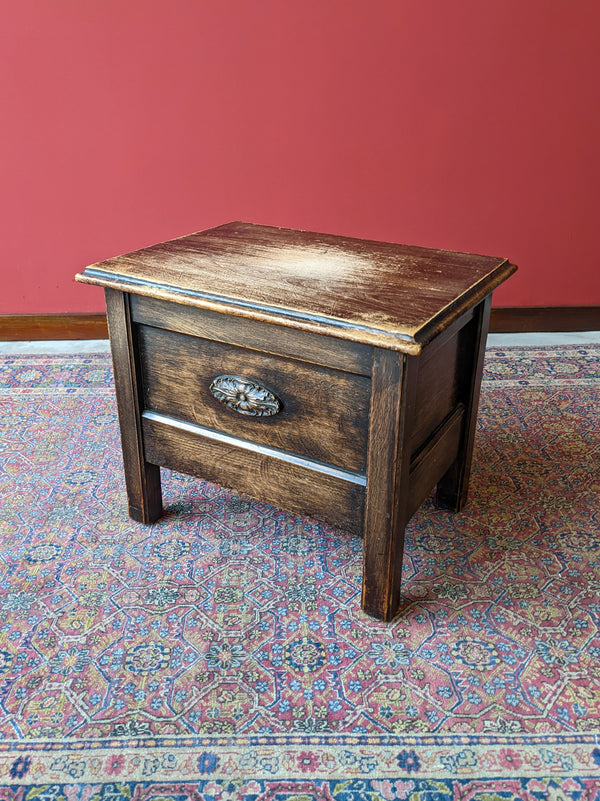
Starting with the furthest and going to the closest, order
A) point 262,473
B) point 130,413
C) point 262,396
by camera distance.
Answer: point 130,413 < point 262,473 < point 262,396

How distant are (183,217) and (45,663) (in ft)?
7.04

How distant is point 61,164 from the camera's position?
10.2 feet

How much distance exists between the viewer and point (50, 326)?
3334mm

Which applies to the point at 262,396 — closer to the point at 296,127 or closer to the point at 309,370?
the point at 309,370

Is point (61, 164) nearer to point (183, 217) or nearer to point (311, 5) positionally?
point (183, 217)

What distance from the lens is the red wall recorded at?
2910 mm

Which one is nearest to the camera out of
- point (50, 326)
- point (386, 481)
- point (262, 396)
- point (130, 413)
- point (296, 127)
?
point (386, 481)

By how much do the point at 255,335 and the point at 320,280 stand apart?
21 centimetres

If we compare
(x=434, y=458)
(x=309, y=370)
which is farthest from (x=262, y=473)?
(x=434, y=458)

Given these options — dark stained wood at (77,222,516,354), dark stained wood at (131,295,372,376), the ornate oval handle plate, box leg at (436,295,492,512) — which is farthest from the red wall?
the ornate oval handle plate

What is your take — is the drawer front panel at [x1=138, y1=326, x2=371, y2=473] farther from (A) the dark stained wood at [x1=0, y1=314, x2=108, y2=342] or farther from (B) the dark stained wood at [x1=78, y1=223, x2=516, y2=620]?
(A) the dark stained wood at [x1=0, y1=314, x2=108, y2=342]

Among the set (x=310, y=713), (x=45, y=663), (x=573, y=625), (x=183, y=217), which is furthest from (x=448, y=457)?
(x=183, y=217)

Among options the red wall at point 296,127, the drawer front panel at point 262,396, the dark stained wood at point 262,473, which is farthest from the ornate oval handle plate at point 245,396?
the red wall at point 296,127

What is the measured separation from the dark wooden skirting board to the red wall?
0.06 m
